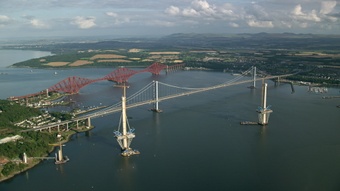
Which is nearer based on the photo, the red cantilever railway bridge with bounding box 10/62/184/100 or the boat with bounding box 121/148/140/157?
the boat with bounding box 121/148/140/157

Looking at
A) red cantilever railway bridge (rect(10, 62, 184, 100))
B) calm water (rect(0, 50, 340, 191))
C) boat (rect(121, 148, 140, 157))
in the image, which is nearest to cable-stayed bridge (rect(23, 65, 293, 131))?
calm water (rect(0, 50, 340, 191))

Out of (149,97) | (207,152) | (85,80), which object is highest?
(85,80)

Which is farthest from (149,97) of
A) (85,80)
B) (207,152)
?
(207,152)

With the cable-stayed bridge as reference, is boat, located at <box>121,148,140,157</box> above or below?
below

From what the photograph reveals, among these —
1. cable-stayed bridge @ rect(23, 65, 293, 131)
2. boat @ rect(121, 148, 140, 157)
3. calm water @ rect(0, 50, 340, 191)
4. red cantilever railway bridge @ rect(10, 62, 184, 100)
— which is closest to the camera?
calm water @ rect(0, 50, 340, 191)

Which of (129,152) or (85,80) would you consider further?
(85,80)

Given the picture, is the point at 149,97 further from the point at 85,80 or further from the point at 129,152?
the point at 129,152

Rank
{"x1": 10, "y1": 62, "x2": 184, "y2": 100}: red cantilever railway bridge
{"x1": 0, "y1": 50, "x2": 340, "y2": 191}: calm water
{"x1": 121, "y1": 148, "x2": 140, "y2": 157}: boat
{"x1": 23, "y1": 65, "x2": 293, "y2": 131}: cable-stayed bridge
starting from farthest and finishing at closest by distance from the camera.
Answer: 1. {"x1": 10, "y1": 62, "x2": 184, "y2": 100}: red cantilever railway bridge
2. {"x1": 23, "y1": 65, "x2": 293, "y2": 131}: cable-stayed bridge
3. {"x1": 121, "y1": 148, "x2": 140, "y2": 157}: boat
4. {"x1": 0, "y1": 50, "x2": 340, "y2": 191}: calm water

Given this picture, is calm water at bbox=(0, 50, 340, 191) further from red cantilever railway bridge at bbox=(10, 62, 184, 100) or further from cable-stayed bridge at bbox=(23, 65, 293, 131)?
red cantilever railway bridge at bbox=(10, 62, 184, 100)

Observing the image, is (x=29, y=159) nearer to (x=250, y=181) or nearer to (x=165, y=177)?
(x=165, y=177)

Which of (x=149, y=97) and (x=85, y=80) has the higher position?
(x=85, y=80)
